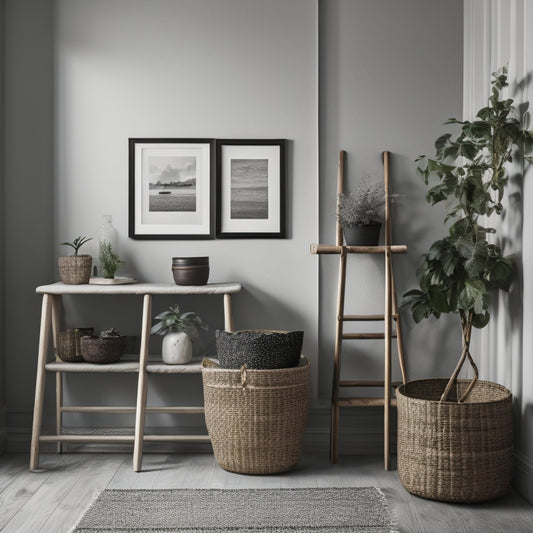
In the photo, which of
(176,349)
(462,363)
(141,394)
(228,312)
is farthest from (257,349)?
(462,363)

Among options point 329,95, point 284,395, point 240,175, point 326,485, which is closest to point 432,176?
point 329,95

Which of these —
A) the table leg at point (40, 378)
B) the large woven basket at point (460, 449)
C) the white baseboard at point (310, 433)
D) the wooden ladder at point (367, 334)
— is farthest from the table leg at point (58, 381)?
the large woven basket at point (460, 449)

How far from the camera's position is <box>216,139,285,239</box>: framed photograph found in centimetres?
364

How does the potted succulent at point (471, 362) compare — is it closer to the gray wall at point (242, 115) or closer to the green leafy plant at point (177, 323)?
the gray wall at point (242, 115)

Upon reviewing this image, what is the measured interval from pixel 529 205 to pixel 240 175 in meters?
1.50

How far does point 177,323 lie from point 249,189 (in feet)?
2.70

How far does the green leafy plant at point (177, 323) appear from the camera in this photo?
3.41 meters

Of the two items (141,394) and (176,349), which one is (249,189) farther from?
(141,394)

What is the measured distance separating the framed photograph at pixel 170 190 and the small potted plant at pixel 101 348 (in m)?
0.60

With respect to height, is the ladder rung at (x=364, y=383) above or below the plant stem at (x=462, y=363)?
below

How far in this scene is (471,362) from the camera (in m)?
3.04

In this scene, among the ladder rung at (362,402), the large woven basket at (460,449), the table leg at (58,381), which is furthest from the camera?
the table leg at (58,381)

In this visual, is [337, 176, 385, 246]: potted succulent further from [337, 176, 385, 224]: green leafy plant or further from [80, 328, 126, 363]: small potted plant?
[80, 328, 126, 363]: small potted plant

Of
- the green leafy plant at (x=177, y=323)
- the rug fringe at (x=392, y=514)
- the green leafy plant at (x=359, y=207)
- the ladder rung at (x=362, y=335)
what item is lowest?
the rug fringe at (x=392, y=514)
